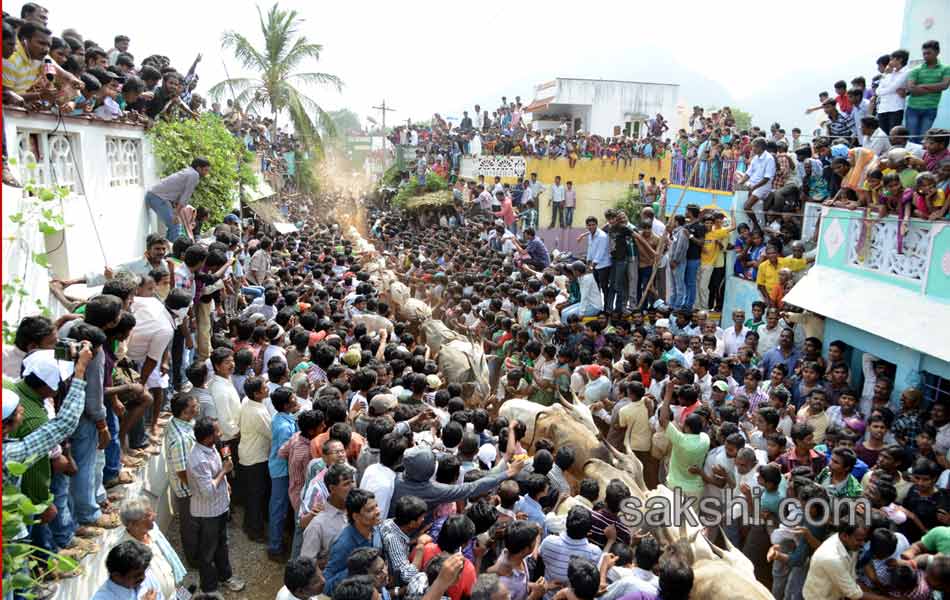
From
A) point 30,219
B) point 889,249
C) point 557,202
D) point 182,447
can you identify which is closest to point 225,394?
point 182,447

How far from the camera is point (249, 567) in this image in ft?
19.9

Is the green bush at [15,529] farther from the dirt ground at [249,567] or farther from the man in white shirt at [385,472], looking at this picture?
the dirt ground at [249,567]

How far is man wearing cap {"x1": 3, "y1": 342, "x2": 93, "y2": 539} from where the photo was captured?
352 cm

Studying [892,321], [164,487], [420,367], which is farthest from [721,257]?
[164,487]

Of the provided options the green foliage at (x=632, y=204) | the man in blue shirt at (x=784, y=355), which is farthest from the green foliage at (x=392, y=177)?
the man in blue shirt at (x=784, y=355)

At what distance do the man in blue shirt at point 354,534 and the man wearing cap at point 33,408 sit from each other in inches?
61.5

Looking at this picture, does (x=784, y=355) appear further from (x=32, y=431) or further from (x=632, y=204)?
(x=632, y=204)

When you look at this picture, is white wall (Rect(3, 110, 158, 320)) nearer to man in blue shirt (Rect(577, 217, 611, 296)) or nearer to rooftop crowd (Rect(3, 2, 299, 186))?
rooftop crowd (Rect(3, 2, 299, 186))

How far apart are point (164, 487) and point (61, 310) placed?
5.87 ft

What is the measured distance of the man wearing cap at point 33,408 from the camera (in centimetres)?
352

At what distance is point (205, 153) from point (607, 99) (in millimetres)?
25485

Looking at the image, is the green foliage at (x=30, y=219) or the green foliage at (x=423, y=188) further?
the green foliage at (x=423, y=188)

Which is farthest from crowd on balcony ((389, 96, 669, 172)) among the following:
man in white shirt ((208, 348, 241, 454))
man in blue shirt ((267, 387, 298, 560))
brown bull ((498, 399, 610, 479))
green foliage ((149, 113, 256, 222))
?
man in blue shirt ((267, 387, 298, 560))

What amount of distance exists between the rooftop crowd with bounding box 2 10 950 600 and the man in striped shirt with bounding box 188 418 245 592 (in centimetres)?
2
